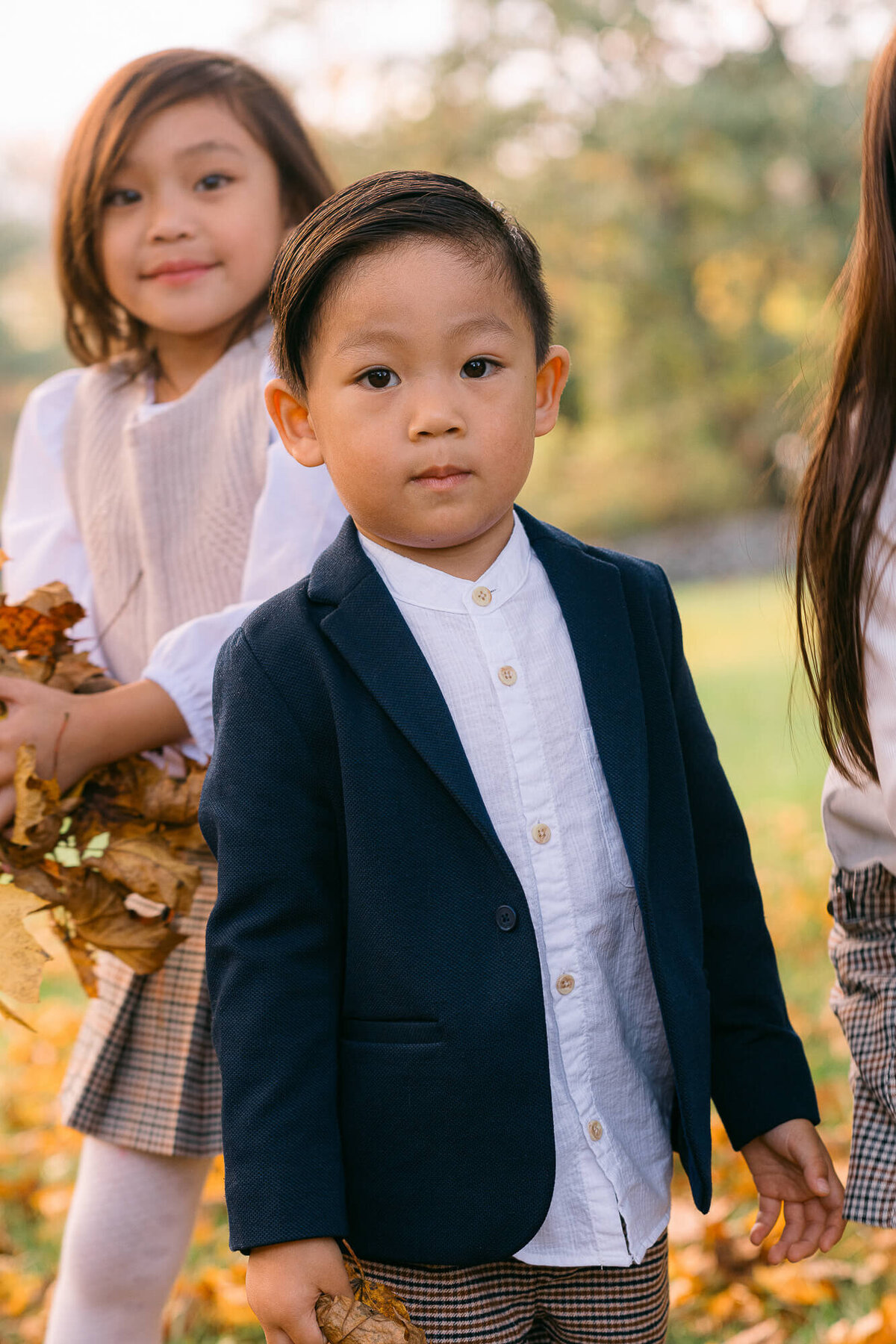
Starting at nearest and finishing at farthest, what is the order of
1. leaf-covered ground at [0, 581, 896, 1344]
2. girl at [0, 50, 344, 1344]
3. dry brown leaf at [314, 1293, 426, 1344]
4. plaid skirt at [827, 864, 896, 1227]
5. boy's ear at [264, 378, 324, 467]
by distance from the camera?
dry brown leaf at [314, 1293, 426, 1344]
boy's ear at [264, 378, 324, 467]
plaid skirt at [827, 864, 896, 1227]
girl at [0, 50, 344, 1344]
leaf-covered ground at [0, 581, 896, 1344]

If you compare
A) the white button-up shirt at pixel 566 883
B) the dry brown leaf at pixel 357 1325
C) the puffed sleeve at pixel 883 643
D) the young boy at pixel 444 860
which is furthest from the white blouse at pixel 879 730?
the dry brown leaf at pixel 357 1325

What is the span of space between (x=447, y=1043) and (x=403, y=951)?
0.34 ft

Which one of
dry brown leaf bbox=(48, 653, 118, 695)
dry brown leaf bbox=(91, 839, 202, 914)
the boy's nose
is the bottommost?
dry brown leaf bbox=(91, 839, 202, 914)

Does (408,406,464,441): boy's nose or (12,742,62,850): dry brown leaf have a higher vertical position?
(408,406,464,441): boy's nose

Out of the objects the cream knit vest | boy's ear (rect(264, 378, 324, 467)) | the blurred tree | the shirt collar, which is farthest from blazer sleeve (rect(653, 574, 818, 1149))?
the blurred tree

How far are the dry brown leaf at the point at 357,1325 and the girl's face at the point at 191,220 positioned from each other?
4.55ft

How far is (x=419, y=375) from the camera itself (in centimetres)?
140

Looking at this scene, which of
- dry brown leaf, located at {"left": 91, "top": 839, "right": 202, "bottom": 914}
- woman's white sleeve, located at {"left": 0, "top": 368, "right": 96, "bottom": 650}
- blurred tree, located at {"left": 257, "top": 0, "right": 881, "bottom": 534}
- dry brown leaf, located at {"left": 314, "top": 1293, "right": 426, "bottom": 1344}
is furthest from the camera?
blurred tree, located at {"left": 257, "top": 0, "right": 881, "bottom": 534}

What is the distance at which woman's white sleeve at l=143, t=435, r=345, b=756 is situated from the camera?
5.95ft

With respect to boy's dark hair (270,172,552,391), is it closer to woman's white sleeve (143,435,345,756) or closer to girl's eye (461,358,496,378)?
girl's eye (461,358,496,378)

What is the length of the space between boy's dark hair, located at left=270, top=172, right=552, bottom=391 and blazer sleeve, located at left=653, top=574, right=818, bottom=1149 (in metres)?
0.45

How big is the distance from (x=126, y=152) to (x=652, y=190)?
1848 centimetres

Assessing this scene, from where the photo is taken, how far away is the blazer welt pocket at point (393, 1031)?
4.52ft

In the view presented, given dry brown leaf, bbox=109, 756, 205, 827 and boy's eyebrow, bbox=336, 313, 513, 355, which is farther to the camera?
dry brown leaf, bbox=109, 756, 205, 827
